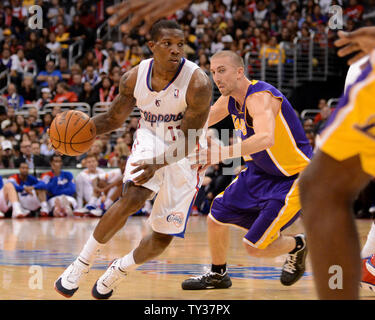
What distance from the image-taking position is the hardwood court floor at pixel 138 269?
434cm

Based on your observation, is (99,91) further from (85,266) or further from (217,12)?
(85,266)

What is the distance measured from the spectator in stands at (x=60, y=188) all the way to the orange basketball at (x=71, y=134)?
8.04 meters

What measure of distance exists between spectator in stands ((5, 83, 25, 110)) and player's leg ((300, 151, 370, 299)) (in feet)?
45.0

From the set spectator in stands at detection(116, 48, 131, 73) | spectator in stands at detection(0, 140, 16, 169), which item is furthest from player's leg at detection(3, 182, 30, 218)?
spectator in stands at detection(116, 48, 131, 73)

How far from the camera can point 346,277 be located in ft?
6.50

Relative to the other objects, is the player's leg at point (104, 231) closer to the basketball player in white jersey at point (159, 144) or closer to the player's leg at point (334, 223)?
the basketball player in white jersey at point (159, 144)

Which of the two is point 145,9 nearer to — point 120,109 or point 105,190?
point 120,109

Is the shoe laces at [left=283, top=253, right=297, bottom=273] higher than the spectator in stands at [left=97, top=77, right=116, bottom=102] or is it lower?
higher

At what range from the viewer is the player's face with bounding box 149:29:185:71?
4324mm

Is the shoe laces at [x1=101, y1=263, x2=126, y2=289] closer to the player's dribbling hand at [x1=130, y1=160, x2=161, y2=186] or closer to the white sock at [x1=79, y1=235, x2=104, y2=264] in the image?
the white sock at [x1=79, y1=235, x2=104, y2=264]

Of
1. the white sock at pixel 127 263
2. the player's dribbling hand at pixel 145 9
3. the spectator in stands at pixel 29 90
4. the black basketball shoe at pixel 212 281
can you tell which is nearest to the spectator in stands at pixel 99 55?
the spectator in stands at pixel 29 90

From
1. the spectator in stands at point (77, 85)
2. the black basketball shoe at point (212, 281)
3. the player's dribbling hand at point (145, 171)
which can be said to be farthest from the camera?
the spectator in stands at point (77, 85)
